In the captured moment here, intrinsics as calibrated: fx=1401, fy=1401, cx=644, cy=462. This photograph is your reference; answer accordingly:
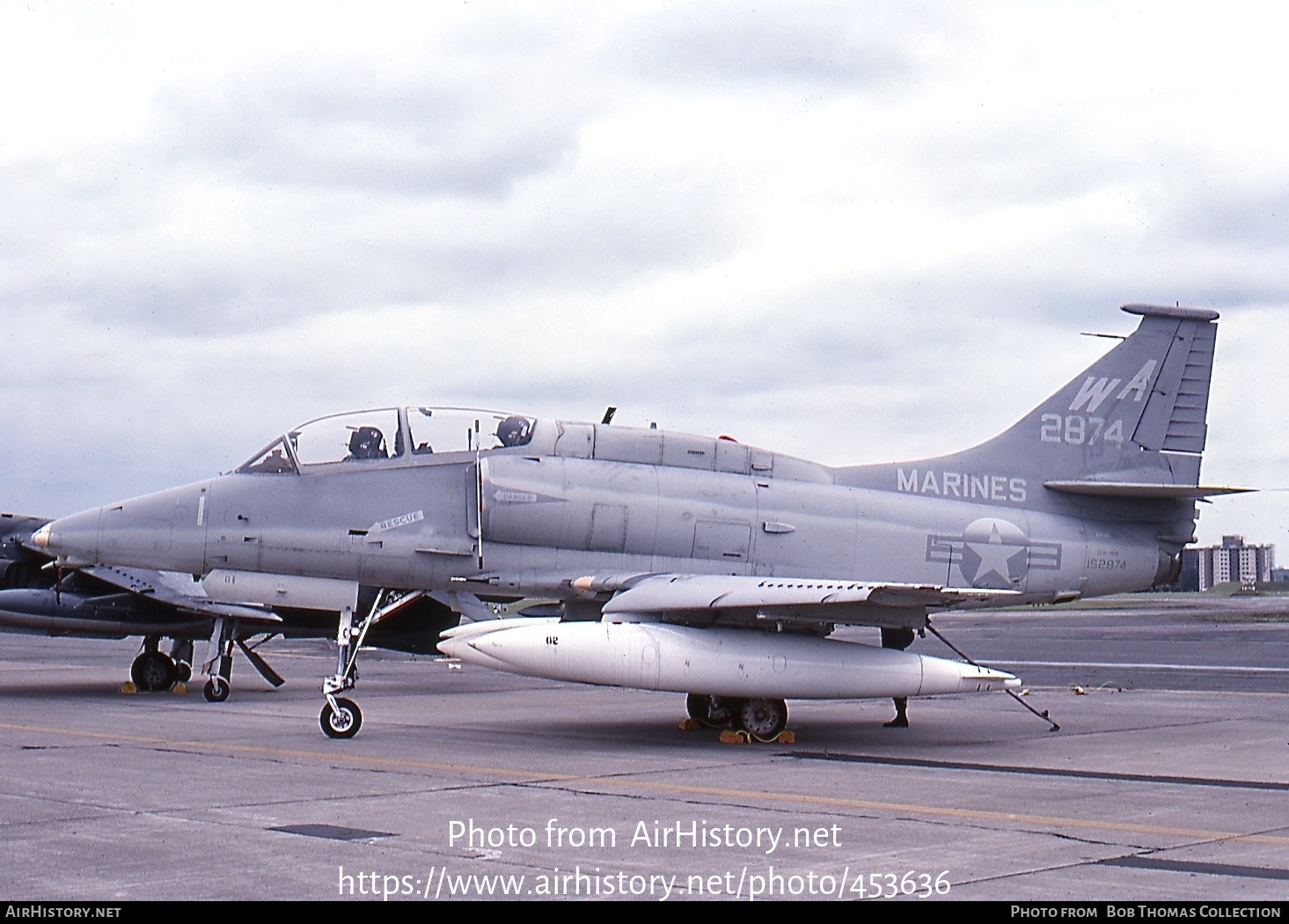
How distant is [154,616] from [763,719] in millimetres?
10407

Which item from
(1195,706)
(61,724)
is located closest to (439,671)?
(61,724)

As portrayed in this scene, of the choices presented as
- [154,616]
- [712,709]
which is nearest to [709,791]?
[712,709]

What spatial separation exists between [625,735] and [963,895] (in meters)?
8.38

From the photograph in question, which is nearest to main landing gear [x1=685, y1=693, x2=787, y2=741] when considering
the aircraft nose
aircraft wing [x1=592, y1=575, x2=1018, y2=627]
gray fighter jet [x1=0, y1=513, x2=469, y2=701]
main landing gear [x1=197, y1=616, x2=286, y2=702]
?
aircraft wing [x1=592, y1=575, x2=1018, y2=627]

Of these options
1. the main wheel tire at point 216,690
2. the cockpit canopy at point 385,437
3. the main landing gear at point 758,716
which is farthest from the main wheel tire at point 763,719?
the main wheel tire at point 216,690

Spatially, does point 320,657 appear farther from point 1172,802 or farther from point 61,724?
point 1172,802

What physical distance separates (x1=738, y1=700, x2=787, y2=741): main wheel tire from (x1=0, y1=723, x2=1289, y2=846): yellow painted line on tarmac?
2.66 meters

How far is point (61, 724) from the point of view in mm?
15445

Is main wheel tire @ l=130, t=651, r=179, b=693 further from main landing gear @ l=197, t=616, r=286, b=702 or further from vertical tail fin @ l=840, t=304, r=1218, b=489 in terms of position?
vertical tail fin @ l=840, t=304, r=1218, b=489

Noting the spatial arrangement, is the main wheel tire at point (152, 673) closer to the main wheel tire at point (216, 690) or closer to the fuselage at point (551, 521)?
the main wheel tire at point (216, 690)

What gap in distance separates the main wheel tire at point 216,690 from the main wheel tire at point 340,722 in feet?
18.4

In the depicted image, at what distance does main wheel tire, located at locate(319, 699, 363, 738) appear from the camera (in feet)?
45.2

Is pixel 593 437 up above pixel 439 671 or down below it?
above

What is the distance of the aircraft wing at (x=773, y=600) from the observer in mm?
13375
